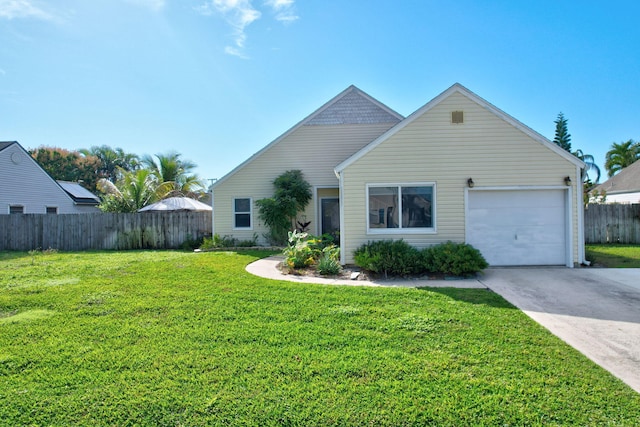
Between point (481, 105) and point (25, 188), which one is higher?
point (481, 105)

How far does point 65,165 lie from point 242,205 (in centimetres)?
2968

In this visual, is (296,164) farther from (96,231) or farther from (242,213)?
(96,231)

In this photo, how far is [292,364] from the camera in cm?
359

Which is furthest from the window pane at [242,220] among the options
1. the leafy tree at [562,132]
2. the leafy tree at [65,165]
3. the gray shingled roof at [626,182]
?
the gray shingled roof at [626,182]

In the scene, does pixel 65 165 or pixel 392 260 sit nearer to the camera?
pixel 392 260

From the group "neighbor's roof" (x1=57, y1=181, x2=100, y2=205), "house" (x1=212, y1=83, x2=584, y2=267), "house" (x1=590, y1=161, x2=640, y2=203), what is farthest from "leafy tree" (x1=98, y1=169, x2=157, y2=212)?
"house" (x1=590, y1=161, x2=640, y2=203)

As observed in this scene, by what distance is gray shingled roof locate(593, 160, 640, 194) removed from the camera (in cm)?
2367

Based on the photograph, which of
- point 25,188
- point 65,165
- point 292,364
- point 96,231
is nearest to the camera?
point 292,364

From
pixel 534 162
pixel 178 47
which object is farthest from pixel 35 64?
pixel 534 162

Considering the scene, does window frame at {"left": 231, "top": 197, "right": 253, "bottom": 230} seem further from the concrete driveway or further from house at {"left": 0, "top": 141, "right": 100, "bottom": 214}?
house at {"left": 0, "top": 141, "right": 100, "bottom": 214}

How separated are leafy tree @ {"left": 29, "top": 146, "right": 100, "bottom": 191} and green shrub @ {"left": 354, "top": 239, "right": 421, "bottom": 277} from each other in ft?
113

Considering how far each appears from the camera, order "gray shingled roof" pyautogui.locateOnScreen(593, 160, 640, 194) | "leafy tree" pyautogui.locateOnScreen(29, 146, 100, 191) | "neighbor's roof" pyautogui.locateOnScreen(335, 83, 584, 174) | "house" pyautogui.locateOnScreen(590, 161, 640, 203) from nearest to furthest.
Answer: "neighbor's roof" pyautogui.locateOnScreen(335, 83, 584, 174) < "house" pyautogui.locateOnScreen(590, 161, 640, 203) < "gray shingled roof" pyautogui.locateOnScreen(593, 160, 640, 194) < "leafy tree" pyautogui.locateOnScreen(29, 146, 100, 191)

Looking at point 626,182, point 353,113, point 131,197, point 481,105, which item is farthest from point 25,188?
point 626,182

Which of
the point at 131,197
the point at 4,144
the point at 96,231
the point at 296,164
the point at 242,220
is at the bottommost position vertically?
the point at 96,231
